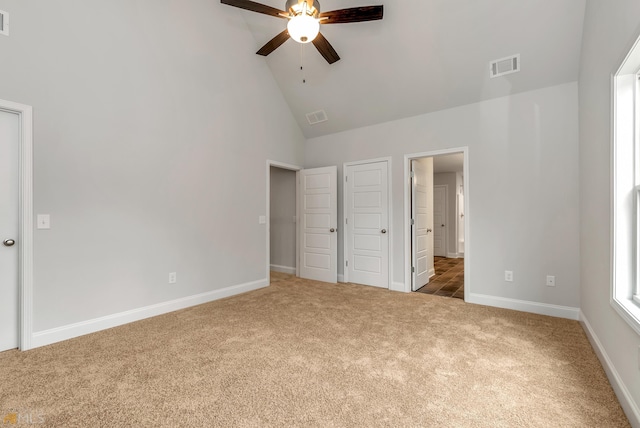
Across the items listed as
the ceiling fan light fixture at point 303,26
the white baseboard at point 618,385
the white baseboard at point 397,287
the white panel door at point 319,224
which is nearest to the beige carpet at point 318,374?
the white baseboard at point 618,385

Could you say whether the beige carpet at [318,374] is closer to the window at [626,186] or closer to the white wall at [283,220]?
the window at [626,186]

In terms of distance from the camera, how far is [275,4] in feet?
11.8

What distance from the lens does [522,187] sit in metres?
3.48

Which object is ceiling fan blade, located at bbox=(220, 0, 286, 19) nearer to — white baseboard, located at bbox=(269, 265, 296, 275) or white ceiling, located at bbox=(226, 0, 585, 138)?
white ceiling, located at bbox=(226, 0, 585, 138)

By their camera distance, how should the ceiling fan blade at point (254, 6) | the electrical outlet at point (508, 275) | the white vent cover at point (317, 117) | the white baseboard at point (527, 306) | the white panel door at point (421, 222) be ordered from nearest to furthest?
the ceiling fan blade at point (254, 6) < the white baseboard at point (527, 306) < the electrical outlet at point (508, 275) < the white panel door at point (421, 222) < the white vent cover at point (317, 117)

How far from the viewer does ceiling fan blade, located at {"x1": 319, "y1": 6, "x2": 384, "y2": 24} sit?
2.52 metres

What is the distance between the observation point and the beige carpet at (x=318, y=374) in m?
1.64

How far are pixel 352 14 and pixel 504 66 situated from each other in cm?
195

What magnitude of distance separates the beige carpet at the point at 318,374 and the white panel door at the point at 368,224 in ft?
4.51

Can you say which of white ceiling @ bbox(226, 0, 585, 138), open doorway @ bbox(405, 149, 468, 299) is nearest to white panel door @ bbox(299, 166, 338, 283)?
white ceiling @ bbox(226, 0, 585, 138)

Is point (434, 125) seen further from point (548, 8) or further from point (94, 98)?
point (94, 98)

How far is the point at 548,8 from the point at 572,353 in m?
3.14

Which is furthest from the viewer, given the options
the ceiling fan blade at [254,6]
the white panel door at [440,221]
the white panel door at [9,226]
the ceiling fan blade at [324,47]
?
the white panel door at [440,221]

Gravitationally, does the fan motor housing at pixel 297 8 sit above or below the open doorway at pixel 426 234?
above
